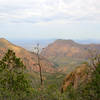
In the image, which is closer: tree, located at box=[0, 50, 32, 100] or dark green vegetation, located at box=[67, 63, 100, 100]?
dark green vegetation, located at box=[67, 63, 100, 100]

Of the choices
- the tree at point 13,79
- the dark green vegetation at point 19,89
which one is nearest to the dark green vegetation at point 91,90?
the dark green vegetation at point 19,89

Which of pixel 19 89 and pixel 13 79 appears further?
pixel 19 89

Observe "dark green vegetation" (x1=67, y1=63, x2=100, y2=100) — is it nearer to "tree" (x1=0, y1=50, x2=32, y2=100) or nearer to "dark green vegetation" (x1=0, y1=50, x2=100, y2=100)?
"dark green vegetation" (x1=0, y1=50, x2=100, y2=100)

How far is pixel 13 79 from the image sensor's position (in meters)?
33.6

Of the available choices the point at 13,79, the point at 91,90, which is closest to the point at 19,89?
the point at 13,79

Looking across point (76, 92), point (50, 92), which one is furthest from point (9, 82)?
point (76, 92)

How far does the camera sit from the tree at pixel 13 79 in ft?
108

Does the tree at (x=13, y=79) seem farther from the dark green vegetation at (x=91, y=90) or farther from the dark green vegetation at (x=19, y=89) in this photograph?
the dark green vegetation at (x=91, y=90)

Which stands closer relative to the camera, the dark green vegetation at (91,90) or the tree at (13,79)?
the dark green vegetation at (91,90)

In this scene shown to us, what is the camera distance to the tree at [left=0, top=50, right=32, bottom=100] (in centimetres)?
3300

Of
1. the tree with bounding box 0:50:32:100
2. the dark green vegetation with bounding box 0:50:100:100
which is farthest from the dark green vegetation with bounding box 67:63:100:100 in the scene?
the tree with bounding box 0:50:32:100

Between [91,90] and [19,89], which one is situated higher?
[91,90]

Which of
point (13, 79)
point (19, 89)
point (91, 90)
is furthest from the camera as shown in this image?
point (19, 89)

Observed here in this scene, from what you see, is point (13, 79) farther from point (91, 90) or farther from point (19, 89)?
point (91, 90)
